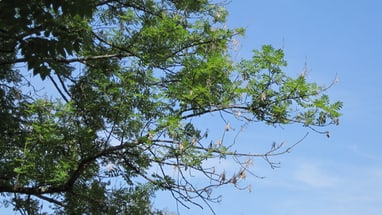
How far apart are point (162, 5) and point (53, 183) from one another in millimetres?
3775

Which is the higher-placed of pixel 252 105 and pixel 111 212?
pixel 252 105

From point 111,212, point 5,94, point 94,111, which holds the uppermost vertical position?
point 5,94

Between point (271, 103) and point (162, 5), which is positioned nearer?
point (271, 103)

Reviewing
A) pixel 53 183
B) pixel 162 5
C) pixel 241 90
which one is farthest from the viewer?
pixel 162 5

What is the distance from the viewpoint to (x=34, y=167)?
8.36 m

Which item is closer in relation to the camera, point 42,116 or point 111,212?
point 42,116

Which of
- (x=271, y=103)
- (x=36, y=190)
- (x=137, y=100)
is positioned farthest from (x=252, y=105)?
(x=36, y=190)

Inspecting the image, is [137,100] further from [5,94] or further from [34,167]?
[5,94]

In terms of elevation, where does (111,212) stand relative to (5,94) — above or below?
below

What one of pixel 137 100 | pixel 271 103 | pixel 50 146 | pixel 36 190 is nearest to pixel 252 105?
pixel 271 103

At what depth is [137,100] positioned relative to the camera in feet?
27.7

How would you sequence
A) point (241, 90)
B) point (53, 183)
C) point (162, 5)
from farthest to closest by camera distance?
1. point (162, 5)
2. point (53, 183)
3. point (241, 90)

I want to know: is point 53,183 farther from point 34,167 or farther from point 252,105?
point 252,105

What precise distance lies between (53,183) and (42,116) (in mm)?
1174
